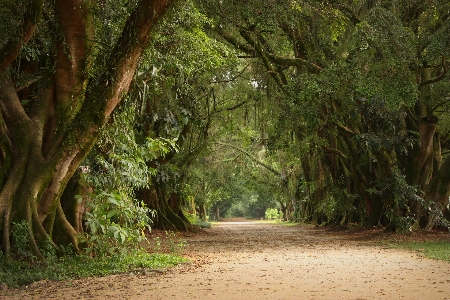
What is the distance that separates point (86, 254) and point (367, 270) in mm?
4317

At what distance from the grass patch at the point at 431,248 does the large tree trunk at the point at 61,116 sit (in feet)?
20.8

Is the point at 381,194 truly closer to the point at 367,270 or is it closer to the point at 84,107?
the point at 367,270

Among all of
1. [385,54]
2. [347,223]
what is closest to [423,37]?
[385,54]

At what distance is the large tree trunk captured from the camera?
24.9 feet

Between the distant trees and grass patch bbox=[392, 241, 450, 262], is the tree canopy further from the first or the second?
grass patch bbox=[392, 241, 450, 262]

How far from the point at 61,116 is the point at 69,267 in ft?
8.16

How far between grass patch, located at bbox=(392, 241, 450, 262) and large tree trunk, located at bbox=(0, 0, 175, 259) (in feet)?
20.8

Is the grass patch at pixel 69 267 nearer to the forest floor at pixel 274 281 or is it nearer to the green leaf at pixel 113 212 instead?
the forest floor at pixel 274 281

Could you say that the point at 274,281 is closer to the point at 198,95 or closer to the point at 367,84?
the point at 367,84

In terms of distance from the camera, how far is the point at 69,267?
289 inches

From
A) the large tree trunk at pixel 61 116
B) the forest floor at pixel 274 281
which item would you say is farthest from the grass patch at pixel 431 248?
the large tree trunk at pixel 61 116

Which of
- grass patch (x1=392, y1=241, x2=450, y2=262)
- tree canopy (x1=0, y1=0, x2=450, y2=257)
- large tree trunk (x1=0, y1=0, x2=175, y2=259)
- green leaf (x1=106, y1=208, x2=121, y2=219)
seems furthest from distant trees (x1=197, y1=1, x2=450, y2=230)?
green leaf (x1=106, y1=208, x2=121, y2=219)

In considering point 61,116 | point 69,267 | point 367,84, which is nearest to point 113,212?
point 69,267

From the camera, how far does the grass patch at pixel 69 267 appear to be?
21.9 feet
